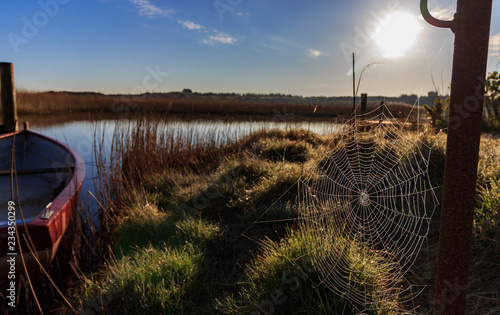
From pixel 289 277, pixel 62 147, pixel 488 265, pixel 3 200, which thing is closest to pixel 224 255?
pixel 289 277

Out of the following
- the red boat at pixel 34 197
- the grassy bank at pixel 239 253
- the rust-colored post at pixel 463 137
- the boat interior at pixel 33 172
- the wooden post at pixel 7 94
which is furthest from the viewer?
the wooden post at pixel 7 94

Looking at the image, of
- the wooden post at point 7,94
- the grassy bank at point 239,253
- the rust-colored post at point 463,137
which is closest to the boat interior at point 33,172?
the wooden post at point 7,94

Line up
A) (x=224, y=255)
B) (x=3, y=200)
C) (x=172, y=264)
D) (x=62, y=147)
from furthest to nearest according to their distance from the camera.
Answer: (x=62, y=147) → (x=3, y=200) → (x=224, y=255) → (x=172, y=264)

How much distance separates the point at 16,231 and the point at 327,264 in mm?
3470

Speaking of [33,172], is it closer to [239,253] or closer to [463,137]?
[239,253]

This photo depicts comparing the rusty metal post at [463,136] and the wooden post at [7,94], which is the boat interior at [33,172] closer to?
the wooden post at [7,94]

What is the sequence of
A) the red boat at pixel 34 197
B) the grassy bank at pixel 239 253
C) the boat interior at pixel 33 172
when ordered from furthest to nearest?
1. the boat interior at pixel 33 172
2. the red boat at pixel 34 197
3. the grassy bank at pixel 239 253

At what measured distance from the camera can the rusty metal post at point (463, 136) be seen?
104 centimetres

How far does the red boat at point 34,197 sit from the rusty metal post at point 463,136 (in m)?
2.52

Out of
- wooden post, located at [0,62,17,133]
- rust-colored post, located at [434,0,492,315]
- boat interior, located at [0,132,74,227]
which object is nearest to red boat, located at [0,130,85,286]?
boat interior, located at [0,132,74,227]

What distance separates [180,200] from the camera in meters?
6.19

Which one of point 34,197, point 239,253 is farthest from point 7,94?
point 239,253

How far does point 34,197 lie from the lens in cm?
629

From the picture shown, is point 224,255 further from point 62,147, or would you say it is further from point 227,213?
point 62,147
